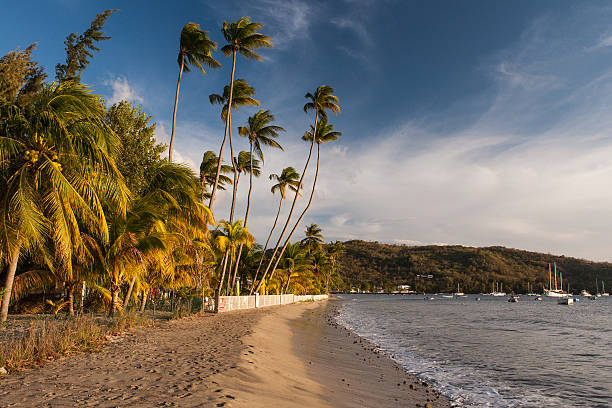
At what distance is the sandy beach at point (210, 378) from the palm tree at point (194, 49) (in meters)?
15.5

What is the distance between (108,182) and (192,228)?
Result: 21.7ft

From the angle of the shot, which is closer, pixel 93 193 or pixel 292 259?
pixel 93 193

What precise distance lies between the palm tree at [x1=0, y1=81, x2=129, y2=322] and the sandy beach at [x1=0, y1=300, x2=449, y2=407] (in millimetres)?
3433

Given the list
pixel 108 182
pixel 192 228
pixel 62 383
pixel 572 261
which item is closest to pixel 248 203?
pixel 192 228

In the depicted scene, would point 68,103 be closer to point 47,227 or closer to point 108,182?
point 108,182

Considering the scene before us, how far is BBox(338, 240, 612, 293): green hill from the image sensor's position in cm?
14700

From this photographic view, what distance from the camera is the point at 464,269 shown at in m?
160

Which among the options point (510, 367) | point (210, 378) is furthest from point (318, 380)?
point (510, 367)

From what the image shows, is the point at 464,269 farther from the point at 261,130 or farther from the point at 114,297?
the point at 114,297

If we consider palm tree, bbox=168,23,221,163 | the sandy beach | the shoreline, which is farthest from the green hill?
the sandy beach

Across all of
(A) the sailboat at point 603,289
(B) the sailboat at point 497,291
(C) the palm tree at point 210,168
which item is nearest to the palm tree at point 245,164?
(C) the palm tree at point 210,168

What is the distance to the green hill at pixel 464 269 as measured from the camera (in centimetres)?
14700

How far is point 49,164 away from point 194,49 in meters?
15.5

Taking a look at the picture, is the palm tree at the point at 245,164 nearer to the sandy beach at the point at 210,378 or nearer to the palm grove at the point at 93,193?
the palm grove at the point at 93,193
